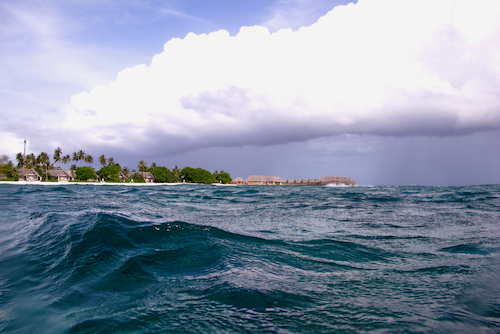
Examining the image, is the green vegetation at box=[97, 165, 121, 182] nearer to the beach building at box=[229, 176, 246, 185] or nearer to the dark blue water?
the beach building at box=[229, 176, 246, 185]

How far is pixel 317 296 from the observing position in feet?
12.1

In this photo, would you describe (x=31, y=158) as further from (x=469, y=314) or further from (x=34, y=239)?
(x=469, y=314)

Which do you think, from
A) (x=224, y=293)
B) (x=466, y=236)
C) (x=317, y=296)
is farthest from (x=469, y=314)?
(x=466, y=236)

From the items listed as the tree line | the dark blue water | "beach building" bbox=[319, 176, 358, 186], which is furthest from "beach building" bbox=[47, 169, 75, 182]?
"beach building" bbox=[319, 176, 358, 186]

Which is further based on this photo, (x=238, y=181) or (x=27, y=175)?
(x=238, y=181)

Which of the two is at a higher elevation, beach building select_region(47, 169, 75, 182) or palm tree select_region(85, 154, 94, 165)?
palm tree select_region(85, 154, 94, 165)

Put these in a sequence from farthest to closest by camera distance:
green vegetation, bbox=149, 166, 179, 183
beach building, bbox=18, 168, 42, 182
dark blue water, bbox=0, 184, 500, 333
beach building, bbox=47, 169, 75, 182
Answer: green vegetation, bbox=149, 166, 179, 183
beach building, bbox=47, 169, 75, 182
beach building, bbox=18, 168, 42, 182
dark blue water, bbox=0, 184, 500, 333

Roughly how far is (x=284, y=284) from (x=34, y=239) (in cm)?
588

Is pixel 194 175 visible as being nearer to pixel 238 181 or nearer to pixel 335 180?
pixel 238 181

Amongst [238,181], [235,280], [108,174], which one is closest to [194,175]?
[238,181]

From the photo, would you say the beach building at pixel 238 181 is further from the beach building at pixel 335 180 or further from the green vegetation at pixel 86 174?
the green vegetation at pixel 86 174

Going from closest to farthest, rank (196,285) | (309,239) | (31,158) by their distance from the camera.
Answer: (196,285), (309,239), (31,158)

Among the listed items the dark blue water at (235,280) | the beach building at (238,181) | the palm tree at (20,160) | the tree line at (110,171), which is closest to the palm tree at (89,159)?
the tree line at (110,171)

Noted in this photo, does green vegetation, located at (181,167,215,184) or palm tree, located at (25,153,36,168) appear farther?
green vegetation, located at (181,167,215,184)
